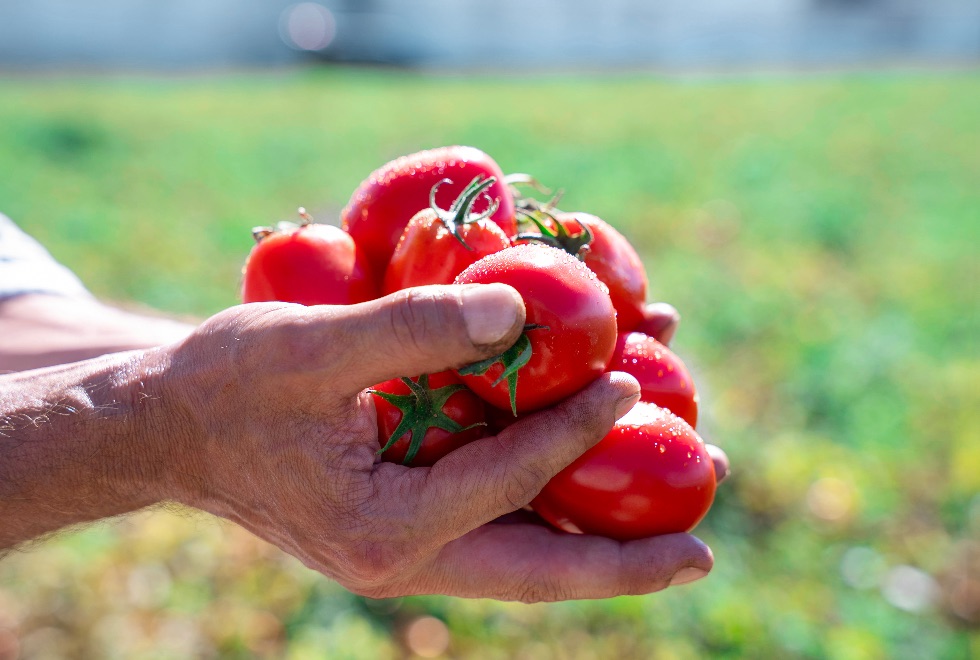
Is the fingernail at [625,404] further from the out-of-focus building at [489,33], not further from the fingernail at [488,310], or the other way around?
the out-of-focus building at [489,33]

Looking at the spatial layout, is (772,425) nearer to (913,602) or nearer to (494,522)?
(913,602)

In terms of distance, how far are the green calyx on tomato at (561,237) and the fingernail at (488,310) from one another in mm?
512

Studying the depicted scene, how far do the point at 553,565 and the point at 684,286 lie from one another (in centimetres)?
397

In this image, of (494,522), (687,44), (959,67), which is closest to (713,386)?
(494,522)

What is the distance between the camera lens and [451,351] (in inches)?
56.4

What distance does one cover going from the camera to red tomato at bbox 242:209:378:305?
1896 mm

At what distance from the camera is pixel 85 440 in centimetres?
176

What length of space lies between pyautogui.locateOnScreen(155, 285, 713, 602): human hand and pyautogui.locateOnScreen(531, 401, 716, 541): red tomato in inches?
2.0

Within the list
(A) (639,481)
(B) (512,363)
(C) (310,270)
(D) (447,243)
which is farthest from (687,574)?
(C) (310,270)

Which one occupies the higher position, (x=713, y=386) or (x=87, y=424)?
(x=87, y=424)

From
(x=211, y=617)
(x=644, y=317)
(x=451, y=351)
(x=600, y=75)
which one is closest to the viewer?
(x=451, y=351)

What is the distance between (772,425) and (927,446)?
2.03 ft

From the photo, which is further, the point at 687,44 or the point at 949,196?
the point at 687,44

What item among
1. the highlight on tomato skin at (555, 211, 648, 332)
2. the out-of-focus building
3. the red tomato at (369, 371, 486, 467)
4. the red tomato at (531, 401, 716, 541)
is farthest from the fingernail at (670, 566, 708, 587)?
the out-of-focus building
